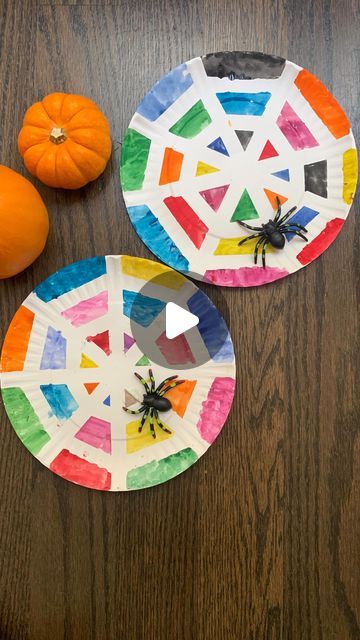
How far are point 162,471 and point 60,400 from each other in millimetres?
225

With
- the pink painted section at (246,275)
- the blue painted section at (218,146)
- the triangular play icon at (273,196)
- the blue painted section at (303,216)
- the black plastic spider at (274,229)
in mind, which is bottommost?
the pink painted section at (246,275)

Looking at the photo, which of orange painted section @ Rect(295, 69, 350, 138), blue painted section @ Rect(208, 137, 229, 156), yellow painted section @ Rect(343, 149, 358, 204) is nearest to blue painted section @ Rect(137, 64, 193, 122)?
blue painted section @ Rect(208, 137, 229, 156)

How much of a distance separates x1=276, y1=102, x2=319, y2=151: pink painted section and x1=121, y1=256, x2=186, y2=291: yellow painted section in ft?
1.08

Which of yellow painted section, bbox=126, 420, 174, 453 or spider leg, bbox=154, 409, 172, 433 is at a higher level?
spider leg, bbox=154, 409, 172, 433

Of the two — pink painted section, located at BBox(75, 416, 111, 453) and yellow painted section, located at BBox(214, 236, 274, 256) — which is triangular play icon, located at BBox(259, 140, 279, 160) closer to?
yellow painted section, located at BBox(214, 236, 274, 256)

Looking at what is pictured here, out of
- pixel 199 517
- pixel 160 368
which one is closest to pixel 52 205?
pixel 160 368

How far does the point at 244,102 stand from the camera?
103 centimetres

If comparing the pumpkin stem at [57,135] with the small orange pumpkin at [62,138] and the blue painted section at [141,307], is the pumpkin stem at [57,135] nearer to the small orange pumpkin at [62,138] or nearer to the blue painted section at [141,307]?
the small orange pumpkin at [62,138]

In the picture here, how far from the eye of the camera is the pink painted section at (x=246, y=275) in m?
1.01

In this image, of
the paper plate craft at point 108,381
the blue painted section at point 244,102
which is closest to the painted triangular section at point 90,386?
the paper plate craft at point 108,381

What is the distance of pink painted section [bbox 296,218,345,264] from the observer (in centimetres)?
101

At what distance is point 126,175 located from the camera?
1.01m

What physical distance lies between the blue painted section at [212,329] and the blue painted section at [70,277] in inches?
7.0

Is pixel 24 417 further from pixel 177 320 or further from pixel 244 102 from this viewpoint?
pixel 244 102
